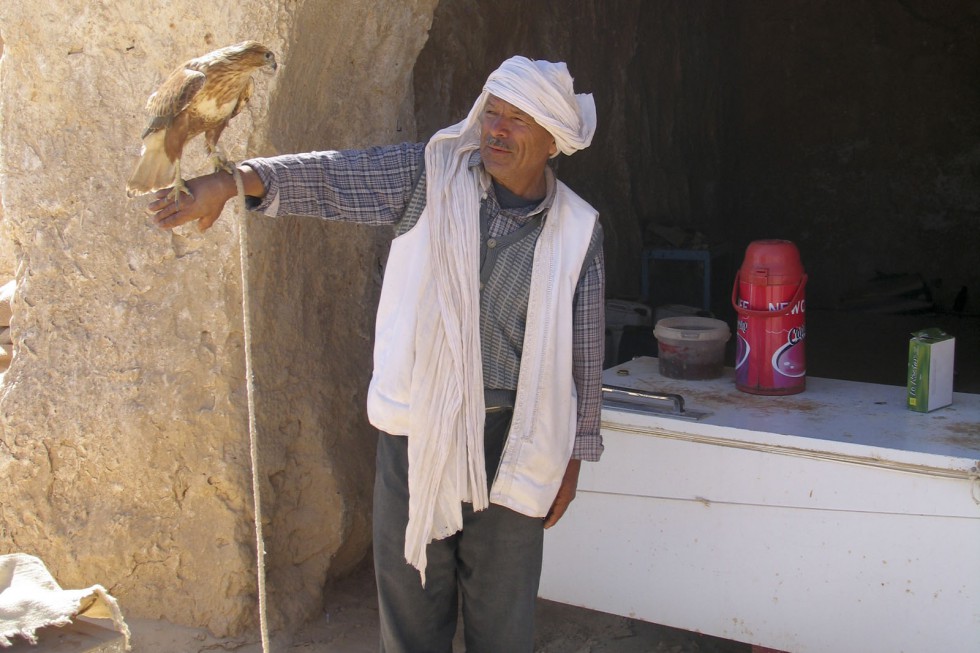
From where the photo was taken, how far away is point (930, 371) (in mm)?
2555

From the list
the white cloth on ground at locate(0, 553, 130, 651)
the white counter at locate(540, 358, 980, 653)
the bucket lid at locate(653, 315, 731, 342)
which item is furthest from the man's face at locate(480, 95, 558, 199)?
the white cloth on ground at locate(0, 553, 130, 651)

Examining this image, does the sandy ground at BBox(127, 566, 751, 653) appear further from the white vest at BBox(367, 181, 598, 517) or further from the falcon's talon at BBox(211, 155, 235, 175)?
the falcon's talon at BBox(211, 155, 235, 175)

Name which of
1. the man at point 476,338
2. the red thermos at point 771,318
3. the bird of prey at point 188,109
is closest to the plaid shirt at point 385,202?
the man at point 476,338

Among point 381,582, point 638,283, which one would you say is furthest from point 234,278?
point 638,283

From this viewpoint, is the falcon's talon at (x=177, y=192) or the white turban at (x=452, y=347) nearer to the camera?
the falcon's talon at (x=177, y=192)

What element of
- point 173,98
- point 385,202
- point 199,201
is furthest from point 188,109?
point 385,202

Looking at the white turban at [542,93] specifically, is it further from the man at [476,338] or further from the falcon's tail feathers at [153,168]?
the falcon's tail feathers at [153,168]

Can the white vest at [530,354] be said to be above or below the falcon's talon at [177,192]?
below

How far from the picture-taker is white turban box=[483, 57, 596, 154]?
1.96 metres

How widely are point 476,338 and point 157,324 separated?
1.26 meters

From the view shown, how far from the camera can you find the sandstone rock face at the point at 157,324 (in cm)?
275

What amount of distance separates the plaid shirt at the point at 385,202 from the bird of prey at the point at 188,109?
4.6 inches

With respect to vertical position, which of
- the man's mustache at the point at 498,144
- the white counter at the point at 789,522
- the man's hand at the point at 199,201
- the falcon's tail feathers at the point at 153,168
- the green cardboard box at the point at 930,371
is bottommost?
the white counter at the point at 789,522

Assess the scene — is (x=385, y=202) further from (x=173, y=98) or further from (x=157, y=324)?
(x=157, y=324)
